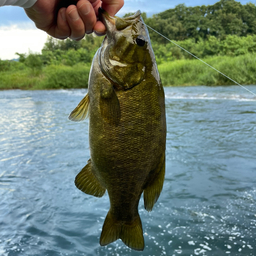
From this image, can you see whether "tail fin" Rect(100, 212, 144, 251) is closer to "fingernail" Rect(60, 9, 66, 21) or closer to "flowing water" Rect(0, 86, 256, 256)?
"fingernail" Rect(60, 9, 66, 21)

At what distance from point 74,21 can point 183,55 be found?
156 ft

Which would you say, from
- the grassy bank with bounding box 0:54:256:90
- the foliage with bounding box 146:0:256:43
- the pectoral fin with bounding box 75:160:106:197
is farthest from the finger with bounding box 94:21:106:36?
the foliage with bounding box 146:0:256:43

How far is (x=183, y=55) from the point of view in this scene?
47344mm

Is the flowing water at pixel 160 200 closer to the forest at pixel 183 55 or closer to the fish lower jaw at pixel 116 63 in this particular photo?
the fish lower jaw at pixel 116 63

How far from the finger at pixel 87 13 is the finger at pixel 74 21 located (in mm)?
29

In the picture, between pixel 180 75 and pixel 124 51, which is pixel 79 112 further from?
pixel 180 75

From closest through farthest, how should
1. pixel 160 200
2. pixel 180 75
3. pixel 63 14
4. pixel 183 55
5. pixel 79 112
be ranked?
pixel 79 112 < pixel 63 14 < pixel 160 200 < pixel 180 75 < pixel 183 55

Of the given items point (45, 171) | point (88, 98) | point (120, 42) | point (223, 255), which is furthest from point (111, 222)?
point (45, 171)

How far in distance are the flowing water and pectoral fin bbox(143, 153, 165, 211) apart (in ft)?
6.81

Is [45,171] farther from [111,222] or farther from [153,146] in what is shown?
[153,146]

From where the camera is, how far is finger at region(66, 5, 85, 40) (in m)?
2.02

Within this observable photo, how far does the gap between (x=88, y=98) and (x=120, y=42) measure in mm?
400

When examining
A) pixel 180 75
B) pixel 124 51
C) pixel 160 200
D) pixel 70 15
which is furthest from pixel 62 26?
pixel 180 75

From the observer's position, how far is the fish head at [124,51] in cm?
172
